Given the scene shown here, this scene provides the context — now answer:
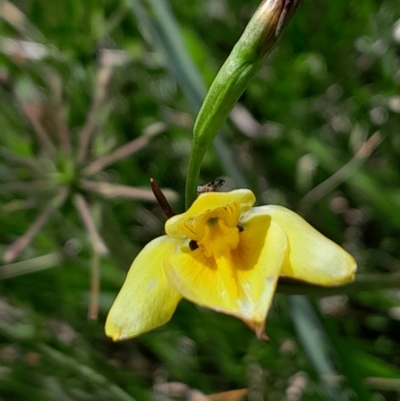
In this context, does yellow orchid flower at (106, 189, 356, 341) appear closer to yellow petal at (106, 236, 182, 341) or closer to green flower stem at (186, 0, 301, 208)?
yellow petal at (106, 236, 182, 341)

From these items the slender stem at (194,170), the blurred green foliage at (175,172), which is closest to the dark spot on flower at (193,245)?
the slender stem at (194,170)

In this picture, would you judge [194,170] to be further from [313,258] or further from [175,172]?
[175,172]

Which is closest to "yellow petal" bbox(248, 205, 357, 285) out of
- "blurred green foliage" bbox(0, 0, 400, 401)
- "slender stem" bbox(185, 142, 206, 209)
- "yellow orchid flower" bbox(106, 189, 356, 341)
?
"yellow orchid flower" bbox(106, 189, 356, 341)

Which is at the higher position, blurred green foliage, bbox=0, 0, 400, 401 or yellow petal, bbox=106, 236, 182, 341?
yellow petal, bbox=106, 236, 182, 341

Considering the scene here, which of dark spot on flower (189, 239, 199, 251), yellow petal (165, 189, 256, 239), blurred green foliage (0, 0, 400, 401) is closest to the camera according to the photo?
yellow petal (165, 189, 256, 239)

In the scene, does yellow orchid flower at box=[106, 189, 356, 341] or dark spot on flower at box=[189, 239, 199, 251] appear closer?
yellow orchid flower at box=[106, 189, 356, 341]

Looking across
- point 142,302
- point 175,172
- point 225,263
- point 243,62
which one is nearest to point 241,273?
point 225,263

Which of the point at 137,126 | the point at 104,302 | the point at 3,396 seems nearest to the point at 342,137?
the point at 137,126
